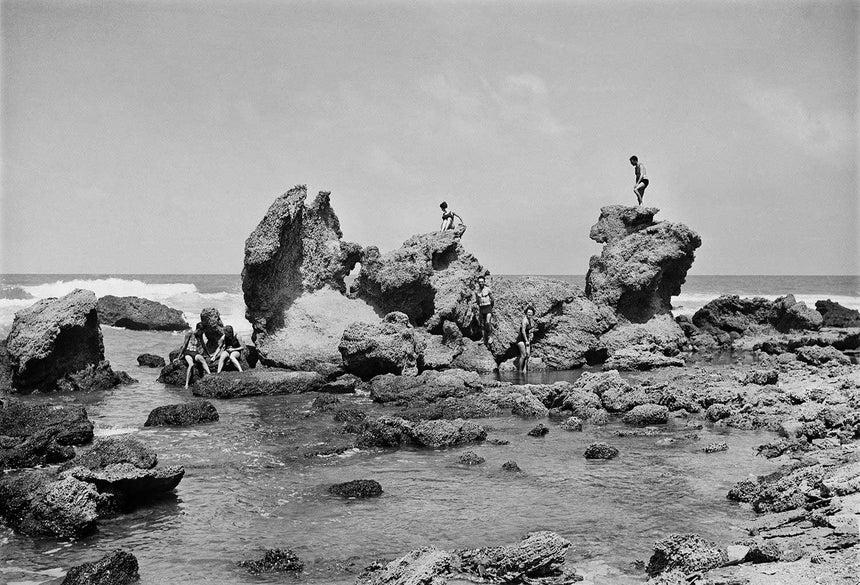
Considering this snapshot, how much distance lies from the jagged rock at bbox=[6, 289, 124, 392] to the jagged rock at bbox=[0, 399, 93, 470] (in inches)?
206

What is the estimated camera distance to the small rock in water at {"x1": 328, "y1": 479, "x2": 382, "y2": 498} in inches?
379

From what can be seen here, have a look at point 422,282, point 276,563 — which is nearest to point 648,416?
point 276,563

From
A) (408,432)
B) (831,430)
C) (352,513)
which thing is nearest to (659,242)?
(831,430)

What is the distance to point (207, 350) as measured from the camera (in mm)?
21578

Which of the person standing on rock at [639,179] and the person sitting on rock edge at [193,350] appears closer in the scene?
the person sitting on rock edge at [193,350]

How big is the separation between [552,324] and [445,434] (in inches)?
446

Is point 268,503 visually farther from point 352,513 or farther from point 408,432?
point 408,432

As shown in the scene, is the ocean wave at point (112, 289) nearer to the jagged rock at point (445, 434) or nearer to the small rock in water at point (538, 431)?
the jagged rock at point (445, 434)

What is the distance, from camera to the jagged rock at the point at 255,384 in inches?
720

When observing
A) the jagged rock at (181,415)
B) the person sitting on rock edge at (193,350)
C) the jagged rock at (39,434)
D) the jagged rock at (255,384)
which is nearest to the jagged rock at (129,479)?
the jagged rock at (39,434)

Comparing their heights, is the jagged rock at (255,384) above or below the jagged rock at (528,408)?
below

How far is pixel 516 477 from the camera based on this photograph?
10.5 meters

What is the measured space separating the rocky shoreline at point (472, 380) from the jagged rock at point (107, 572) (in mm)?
54

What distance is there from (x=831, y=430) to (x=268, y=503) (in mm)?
9273
